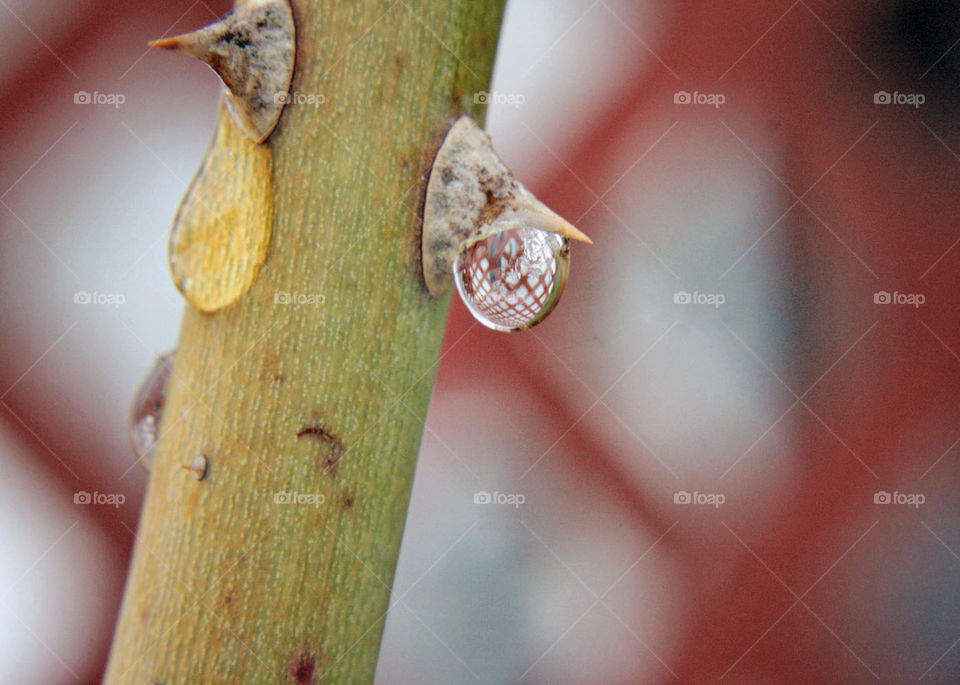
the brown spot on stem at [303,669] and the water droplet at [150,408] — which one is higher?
the water droplet at [150,408]

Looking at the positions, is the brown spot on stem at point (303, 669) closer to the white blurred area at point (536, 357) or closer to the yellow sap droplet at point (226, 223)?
the yellow sap droplet at point (226, 223)

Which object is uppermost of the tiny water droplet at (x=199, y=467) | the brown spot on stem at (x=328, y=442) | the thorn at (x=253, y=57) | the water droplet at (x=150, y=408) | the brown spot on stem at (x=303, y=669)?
the thorn at (x=253, y=57)

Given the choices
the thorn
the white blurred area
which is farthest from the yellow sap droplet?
the white blurred area

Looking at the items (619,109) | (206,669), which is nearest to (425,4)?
(206,669)

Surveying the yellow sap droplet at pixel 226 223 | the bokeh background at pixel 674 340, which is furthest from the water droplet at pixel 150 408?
the bokeh background at pixel 674 340

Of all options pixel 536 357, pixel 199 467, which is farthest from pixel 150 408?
pixel 536 357

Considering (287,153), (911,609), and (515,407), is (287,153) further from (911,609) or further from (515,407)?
(911,609)

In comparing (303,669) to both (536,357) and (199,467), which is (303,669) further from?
(536,357)
